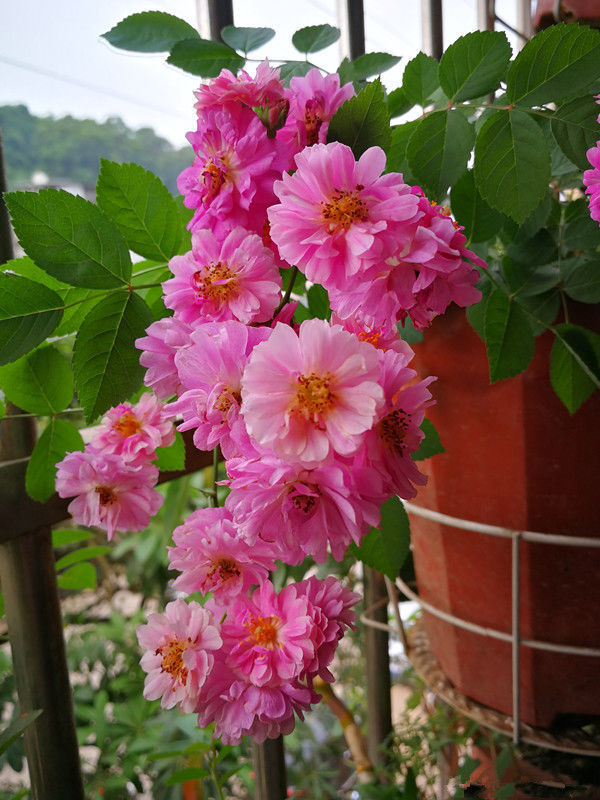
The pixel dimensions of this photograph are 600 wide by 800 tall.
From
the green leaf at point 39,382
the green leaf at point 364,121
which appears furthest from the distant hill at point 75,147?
the green leaf at point 364,121

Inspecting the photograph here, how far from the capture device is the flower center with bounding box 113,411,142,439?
0.41 m

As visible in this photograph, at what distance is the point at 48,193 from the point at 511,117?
0.25m

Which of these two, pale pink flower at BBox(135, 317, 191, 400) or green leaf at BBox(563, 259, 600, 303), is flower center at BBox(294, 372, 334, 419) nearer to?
pale pink flower at BBox(135, 317, 191, 400)

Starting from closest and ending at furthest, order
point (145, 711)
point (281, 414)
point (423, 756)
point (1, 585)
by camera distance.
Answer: point (281, 414), point (1, 585), point (423, 756), point (145, 711)

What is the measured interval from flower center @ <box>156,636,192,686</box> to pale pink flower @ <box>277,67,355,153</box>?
0.25m

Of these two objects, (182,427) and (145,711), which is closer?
(182,427)

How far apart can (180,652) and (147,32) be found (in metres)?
0.40

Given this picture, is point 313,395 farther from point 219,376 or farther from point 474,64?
point 474,64

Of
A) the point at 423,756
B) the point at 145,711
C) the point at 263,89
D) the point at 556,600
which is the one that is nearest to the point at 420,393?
the point at 263,89

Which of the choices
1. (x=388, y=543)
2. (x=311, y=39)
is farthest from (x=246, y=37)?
(x=388, y=543)

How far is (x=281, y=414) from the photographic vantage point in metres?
0.23

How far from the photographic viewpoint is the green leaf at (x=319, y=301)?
1.40 ft

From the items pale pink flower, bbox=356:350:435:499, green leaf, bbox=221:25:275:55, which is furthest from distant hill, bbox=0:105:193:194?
pale pink flower, bbox=356:350:435:499

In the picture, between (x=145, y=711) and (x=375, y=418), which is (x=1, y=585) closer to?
(x=375, y=418)
